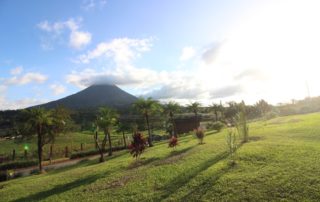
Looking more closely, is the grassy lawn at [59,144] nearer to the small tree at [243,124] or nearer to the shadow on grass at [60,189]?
the small tree at [243,124]

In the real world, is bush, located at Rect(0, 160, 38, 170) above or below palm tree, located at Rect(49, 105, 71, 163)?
below

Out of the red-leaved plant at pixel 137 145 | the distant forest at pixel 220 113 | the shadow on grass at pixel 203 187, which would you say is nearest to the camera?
the shadow on grass at pixel 203 187

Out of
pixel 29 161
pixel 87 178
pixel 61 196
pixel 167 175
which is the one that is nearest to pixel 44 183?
pixel 87 178

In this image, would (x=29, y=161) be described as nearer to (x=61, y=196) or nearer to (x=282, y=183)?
(x=61, y=196)

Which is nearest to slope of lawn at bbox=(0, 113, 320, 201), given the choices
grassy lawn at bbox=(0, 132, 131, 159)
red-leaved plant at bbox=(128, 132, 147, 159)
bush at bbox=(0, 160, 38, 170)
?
red-leaved plant at bbox=(128, 132, 147, 159)

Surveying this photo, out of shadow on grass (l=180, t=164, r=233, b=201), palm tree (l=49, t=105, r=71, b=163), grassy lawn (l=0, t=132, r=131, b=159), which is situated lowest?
shadow on grass (l=180, t=164, r=233, b=201)

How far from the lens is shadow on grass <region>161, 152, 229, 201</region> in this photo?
660 inches

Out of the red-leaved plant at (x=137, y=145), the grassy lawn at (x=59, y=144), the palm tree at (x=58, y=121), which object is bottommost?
the red-leaved plant at (x=137, y=145)

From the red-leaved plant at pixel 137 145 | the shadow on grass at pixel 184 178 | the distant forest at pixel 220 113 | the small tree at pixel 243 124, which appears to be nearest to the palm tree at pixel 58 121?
the distant forest at pixel 220 113

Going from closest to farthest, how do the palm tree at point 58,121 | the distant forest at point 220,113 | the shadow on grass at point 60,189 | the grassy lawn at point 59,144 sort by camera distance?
the shadow on grass at point 60,189 → the palm tree at point 58,121 → the grassy lawn at point 59,144 → the distant forest at point 220,113

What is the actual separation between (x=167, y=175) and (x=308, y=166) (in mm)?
8102

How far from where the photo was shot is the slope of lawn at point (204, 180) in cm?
1487

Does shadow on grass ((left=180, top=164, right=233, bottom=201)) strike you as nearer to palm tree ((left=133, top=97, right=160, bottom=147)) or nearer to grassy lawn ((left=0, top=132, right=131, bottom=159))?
palm tree ((left=133, top=97, right=160, bottom=147))

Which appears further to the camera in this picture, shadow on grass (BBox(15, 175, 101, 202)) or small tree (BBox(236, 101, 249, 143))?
small tree (BBox(236, 101, 249, 143))
